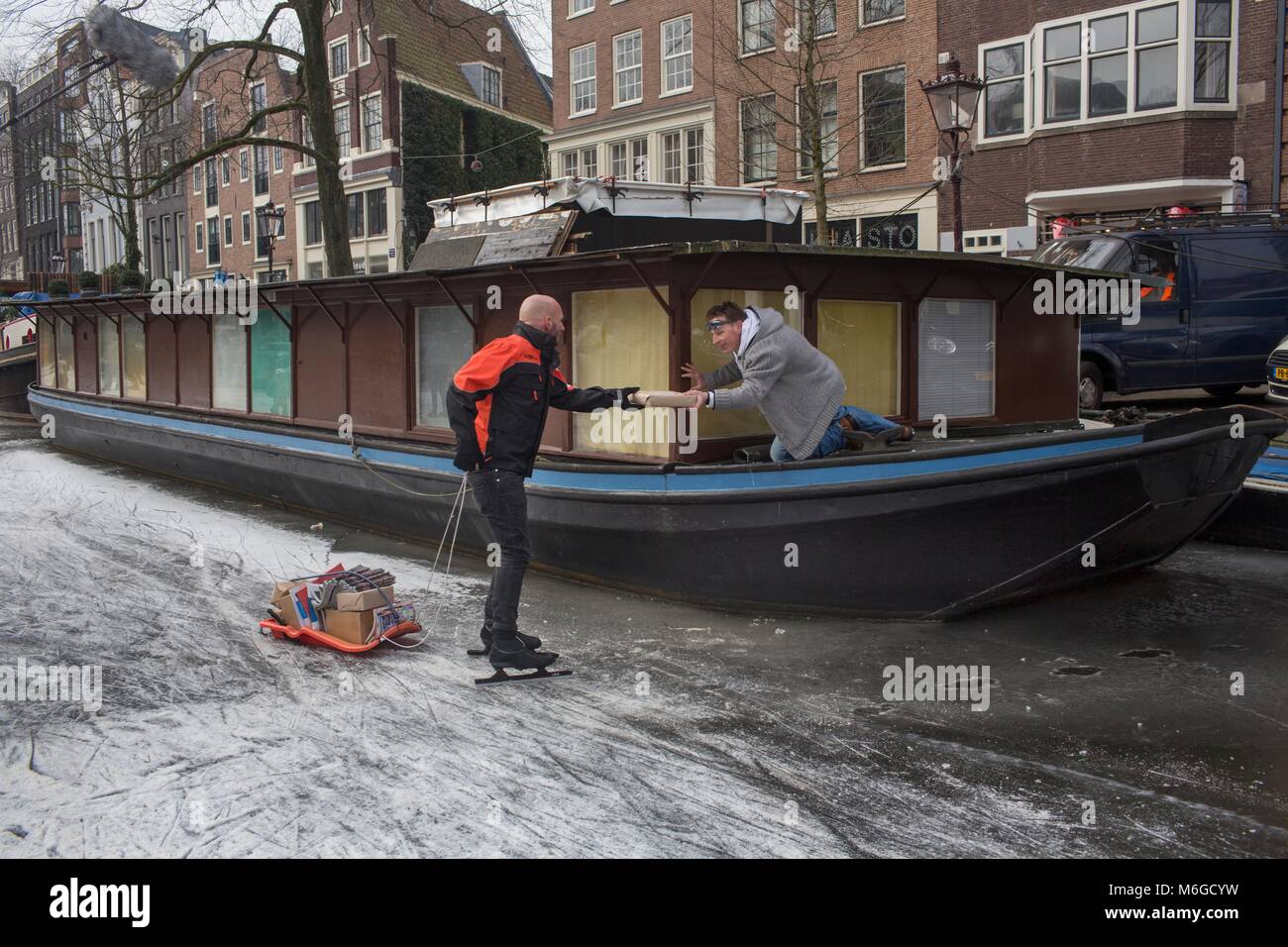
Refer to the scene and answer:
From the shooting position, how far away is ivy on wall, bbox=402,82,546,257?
37625 mm

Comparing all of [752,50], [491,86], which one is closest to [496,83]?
[491,86]

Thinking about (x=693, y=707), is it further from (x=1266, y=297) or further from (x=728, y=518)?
(x=1266, y=297)

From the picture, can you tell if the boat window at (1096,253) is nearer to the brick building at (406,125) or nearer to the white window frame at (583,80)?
the white window frame at (583,80)

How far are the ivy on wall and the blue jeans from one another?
3054cm

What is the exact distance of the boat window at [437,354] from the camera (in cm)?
976

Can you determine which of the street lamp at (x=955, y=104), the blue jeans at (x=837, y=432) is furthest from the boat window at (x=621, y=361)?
the street lamp at (x=955, y=104)

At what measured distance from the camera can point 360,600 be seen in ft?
22.3

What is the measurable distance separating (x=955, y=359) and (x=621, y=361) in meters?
2.64

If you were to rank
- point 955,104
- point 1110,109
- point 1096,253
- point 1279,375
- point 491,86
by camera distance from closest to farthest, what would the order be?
point 955,104 → point 1279,375 → point 1096,253 → point 1110,109 → point 491,86

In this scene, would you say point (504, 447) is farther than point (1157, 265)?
No

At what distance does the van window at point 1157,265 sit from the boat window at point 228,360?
10564mm

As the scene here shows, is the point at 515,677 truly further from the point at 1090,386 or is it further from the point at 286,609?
the point at 1090,386

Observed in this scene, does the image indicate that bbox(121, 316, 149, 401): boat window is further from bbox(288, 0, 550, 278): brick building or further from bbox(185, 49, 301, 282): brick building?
bbox(185, 49, 301, 282): brick building

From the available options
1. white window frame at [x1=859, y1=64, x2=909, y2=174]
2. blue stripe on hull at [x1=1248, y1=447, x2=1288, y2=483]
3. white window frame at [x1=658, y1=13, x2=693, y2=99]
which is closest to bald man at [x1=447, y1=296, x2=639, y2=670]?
blue stripe on hull at [x1=1248, y1=447, x2=1288, y2=483]
